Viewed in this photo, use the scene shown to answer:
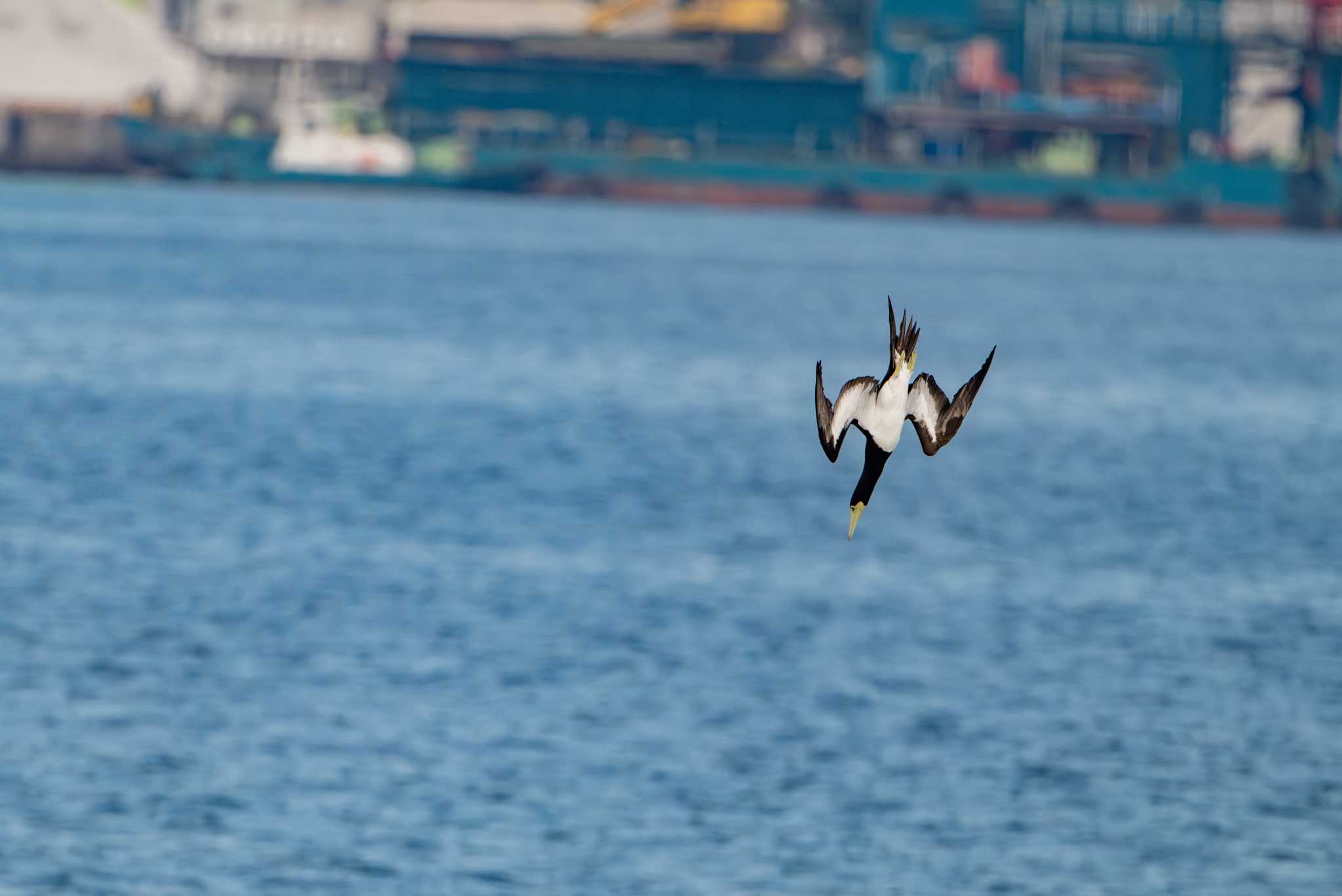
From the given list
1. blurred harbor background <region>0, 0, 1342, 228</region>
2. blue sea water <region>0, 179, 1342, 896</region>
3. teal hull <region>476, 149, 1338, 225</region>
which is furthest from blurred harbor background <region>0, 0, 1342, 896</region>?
blurred harbor background <region>0, 0, 1342, 228</region>

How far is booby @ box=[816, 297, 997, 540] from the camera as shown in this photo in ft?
38.0

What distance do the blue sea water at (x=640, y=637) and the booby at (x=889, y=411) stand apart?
16.8 meters

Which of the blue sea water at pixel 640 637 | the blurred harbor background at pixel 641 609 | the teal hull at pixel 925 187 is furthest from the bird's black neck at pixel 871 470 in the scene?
the teal hull at pixel 925 187

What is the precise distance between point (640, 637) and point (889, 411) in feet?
98.3

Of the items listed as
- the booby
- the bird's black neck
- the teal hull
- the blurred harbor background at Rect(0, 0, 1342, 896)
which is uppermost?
the booby

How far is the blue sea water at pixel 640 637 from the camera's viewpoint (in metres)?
30.2

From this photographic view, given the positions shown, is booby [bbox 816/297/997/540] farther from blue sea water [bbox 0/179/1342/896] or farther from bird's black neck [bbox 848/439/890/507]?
blue sea water [bbox 0/179/1342/896]

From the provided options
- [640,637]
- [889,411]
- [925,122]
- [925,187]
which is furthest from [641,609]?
[925,122]

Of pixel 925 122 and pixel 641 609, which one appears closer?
pixel 641 609

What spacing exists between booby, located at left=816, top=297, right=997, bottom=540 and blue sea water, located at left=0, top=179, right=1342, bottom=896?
55.2 feet

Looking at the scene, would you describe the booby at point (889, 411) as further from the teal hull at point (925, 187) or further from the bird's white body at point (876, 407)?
the teal hull at point (925, 187)

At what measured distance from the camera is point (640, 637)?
41875 millimetres

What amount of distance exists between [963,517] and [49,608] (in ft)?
90.1

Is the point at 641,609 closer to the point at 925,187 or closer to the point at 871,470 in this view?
the point at 871,470
